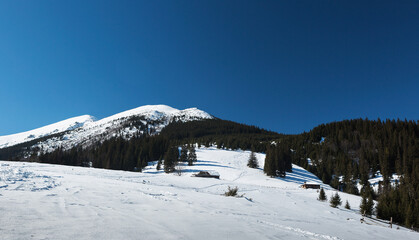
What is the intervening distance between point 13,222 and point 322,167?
96234 mm

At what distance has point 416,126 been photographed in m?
110

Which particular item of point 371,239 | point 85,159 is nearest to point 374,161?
point 371,239

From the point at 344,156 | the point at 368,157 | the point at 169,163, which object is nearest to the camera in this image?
the point at 169,163

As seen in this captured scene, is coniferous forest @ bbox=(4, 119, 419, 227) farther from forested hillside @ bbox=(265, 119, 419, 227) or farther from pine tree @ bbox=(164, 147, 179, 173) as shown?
pine tree @ bbox=(164, 147, 179, 173)

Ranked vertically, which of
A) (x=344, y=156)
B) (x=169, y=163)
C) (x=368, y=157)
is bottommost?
(x=169, y=163)

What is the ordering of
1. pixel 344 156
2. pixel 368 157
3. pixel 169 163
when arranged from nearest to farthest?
1. pixel 169 163
2. pixel 368 157
3. pixel 344 156

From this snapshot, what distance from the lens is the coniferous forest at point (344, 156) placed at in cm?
5906

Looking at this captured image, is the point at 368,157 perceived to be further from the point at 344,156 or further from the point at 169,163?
the point at 169,163

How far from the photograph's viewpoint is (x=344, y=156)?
92.8m

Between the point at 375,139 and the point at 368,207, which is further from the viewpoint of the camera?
the point at 375,139

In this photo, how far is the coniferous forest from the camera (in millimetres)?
59062

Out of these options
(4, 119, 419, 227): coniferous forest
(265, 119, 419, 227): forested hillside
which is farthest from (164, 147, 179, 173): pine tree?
(265, 119, 419, 227): forested hillside

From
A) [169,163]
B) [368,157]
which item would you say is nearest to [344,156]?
[368,157]

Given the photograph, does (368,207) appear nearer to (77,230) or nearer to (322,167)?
(77,230)
